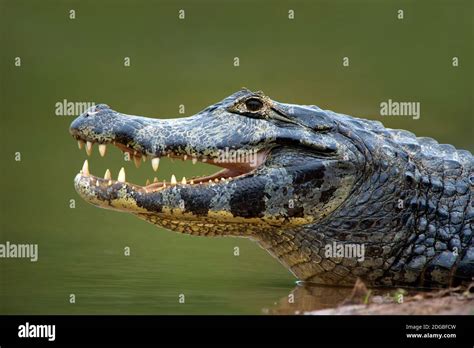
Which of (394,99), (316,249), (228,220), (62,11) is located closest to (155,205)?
(228,220)

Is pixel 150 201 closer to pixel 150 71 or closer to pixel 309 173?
pixel 309 173

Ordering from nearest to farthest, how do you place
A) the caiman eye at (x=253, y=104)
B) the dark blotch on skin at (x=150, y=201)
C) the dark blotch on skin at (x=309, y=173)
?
1. the dark blotch on skin at (x=150, y=201)
2. the dark blotch on skin at (x=309, y=173)
3. the caiman eye at (x=253, y=104)

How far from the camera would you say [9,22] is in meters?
17.6

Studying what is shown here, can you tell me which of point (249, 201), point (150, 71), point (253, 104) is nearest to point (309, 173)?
point (249, 201)

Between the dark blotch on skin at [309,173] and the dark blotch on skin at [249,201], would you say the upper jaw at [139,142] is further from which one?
the dark blotch on skin at [309,173]

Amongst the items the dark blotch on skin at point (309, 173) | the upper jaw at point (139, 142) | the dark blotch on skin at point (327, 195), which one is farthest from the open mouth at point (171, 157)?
the dark blotch on skin at point (327, 195)

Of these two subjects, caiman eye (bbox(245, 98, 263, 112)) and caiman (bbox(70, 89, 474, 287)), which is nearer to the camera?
caiman (bbox(70, 89, 474, 287))

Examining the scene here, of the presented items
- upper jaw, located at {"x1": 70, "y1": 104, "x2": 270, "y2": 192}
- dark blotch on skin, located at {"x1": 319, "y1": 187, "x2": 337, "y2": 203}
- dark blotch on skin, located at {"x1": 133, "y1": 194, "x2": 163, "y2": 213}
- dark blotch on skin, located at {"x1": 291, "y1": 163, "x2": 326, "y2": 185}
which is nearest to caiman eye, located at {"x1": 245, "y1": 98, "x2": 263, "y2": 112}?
upper jaw, located at {"x1": 70, "y1": 104, "x2": 270, "y2": 192}

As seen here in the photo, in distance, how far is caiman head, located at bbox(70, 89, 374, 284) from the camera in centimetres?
546

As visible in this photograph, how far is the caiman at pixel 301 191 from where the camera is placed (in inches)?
216

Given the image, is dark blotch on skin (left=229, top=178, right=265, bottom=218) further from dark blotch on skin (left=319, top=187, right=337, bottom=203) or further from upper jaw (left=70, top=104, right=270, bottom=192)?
dark blotch on skin (left=319, top=187, right=337, bottom=203)

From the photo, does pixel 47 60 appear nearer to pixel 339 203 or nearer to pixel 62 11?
pixel 62 11

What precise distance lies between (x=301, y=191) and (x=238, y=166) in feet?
1.50

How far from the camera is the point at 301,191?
5.56m
